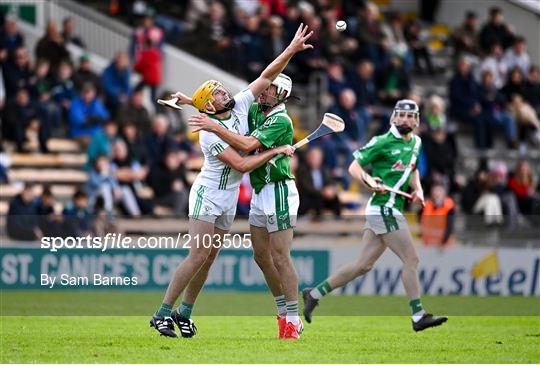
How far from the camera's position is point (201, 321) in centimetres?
1655

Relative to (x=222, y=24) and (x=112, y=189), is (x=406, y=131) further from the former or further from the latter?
(x=222, y=24)

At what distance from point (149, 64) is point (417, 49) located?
7476mm

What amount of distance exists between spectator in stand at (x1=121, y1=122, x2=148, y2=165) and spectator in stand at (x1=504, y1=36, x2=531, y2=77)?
10.4 metres

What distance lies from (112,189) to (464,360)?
497 inches

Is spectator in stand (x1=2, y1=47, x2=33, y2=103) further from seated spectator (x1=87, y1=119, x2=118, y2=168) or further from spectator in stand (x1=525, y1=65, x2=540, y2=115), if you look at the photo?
spectator in stand (x1=525, y1=65, x2=540, y2=115)

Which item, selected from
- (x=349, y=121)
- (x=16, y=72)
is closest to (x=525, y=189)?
(x=349, y=121)

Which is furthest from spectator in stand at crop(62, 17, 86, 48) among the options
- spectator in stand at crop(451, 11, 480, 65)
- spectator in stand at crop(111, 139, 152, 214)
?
spectator in stand at crop(451, 11, 480, 65)

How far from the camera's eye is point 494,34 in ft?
107

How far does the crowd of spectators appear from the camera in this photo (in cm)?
2467

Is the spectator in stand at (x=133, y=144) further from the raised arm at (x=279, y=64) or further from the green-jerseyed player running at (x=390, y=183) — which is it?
the raised arm at (x=279, y=64)

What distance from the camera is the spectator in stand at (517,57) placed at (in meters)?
31.9

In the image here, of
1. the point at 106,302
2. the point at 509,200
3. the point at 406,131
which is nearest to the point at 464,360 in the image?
the point at 406,131

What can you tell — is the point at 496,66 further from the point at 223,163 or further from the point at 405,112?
the point at 223,163

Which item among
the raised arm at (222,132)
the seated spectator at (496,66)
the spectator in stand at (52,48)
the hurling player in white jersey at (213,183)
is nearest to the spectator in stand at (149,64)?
the spectator in stand at (52,48)
